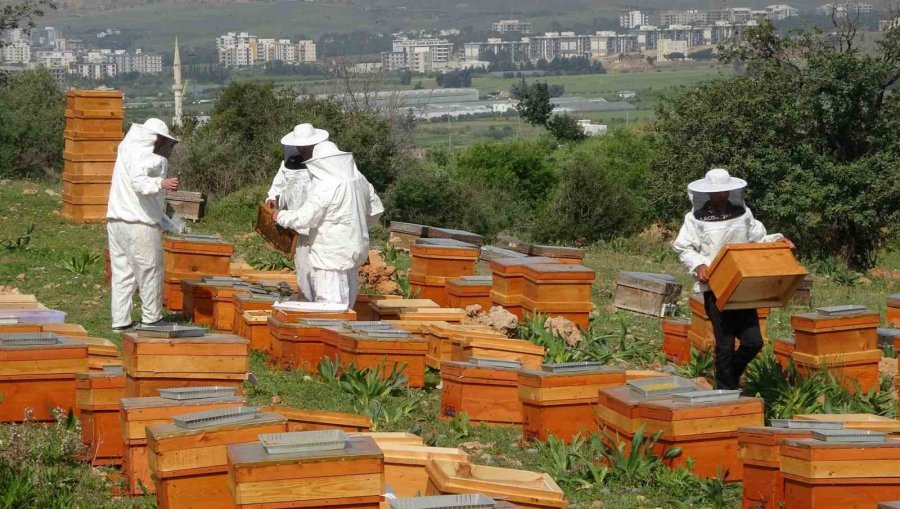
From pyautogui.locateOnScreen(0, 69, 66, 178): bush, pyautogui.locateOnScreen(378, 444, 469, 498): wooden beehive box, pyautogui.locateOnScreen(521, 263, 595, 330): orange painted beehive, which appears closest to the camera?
pyautogui.locateOnScreen(378, 444, 469, 498): wooden beehive box

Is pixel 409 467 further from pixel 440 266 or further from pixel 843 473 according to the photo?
pixel 440 266

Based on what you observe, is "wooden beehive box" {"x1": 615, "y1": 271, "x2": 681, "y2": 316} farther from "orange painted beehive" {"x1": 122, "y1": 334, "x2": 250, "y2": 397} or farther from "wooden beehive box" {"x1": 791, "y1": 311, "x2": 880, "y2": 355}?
"orange painted beehive" {"x1": 122, "y1": 334, "x2": 250, "y2": 397}

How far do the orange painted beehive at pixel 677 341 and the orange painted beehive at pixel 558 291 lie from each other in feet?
2.65

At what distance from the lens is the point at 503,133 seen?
114500mm

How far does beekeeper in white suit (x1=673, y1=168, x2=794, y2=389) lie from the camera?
877cm

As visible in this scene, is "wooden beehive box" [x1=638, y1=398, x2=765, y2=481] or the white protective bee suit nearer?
"wooden beehive box" [x1=638, y1=398, x2=765, y2=481]

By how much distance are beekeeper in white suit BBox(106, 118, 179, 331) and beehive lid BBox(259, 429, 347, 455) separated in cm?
500

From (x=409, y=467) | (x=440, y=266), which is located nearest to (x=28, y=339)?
(x=409, y=467)

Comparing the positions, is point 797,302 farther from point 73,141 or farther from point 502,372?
point 73,141

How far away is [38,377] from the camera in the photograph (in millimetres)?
7684

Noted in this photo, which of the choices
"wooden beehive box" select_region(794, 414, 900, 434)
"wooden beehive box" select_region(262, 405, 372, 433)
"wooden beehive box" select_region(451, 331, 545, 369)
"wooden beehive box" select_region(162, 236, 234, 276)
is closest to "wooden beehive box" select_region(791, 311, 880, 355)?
"wooden beehive box" select_region(451, 331, 545, 369)

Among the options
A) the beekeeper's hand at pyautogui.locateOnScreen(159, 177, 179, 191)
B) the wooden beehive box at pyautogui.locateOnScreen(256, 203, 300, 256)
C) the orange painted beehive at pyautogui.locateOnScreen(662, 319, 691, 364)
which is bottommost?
the orange painted beehive at pyautogui.locateOnScreen(662, 319, 691, 364)

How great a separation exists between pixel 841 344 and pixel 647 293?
3.90m

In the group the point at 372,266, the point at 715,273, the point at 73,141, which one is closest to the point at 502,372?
the point at 715,273
